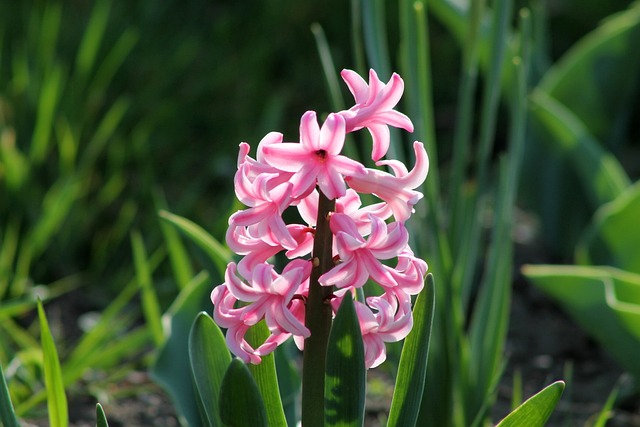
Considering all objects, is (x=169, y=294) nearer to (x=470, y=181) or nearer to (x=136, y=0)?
(x=470, y=181)

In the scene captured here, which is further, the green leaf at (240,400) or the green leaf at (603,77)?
the green leaf at (603,77)

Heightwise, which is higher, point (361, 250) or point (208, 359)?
point (361, 250)

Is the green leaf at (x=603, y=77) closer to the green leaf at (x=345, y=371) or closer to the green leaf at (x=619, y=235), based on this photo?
the green leaf at (x=619, y=235)

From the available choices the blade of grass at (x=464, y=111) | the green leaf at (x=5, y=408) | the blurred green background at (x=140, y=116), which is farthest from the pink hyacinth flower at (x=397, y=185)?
the blurred green background at (x=140, y=116)

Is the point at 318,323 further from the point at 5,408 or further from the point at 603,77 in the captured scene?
the point at 603,77

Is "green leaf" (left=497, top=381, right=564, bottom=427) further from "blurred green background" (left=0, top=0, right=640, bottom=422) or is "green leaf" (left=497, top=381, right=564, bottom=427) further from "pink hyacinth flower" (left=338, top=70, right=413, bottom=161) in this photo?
"blurred green background" (left=0, top=0, right=640, bottom=422)

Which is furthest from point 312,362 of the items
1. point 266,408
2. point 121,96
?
point 121,96

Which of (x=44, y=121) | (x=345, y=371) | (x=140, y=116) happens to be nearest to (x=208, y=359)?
(x=345, y=371)
